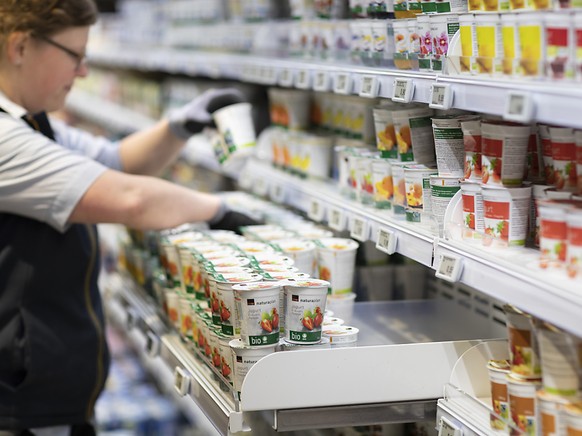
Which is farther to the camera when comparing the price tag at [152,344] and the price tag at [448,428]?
the price tag at [152,344]

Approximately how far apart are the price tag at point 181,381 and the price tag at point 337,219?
1.92ft

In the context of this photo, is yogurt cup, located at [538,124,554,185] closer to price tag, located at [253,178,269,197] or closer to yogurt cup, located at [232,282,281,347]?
yogurt cup, located at [232,282,281,347]

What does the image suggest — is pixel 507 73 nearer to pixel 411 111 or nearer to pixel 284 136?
pixel 411 111

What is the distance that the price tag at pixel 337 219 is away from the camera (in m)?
2.57

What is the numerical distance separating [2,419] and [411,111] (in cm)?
152

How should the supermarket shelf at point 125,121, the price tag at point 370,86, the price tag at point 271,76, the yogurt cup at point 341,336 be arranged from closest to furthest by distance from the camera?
the yogurt cup at point 341,336
the price tag at point 370,86
the price tag at point 271,76
the supermarket shelf at point 125,121

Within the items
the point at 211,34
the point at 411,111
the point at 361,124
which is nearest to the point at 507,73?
the point at 411,111

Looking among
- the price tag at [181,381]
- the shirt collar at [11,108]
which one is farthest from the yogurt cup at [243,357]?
the shirt collar at [11,108]

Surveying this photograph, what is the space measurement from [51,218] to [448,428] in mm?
1321

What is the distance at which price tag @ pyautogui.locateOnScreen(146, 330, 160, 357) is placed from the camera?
2875 millimetres

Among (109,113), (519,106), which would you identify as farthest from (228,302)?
(109,113)

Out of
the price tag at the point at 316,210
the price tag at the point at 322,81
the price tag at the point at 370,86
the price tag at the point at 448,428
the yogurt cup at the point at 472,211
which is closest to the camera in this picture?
the price tag at the point at 448,428

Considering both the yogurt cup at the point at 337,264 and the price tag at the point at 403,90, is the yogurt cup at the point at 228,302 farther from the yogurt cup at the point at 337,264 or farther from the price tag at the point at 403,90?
the price tag at the point at 403,90

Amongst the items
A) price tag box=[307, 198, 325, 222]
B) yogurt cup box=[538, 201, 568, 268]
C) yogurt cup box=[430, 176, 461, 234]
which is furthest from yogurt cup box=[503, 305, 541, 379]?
price tag box=[307, 198, 325, 222]
